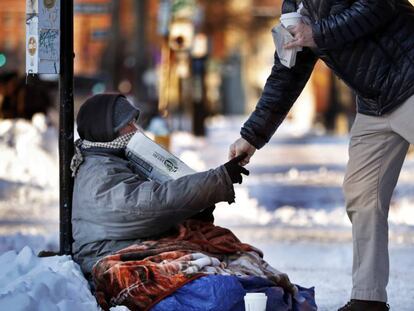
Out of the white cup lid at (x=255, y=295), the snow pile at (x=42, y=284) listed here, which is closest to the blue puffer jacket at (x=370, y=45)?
the white cup lid at (x=255, y=295)

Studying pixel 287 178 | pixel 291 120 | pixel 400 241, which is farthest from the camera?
pixel 291 120

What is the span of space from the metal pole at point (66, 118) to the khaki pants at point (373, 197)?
1.50 m

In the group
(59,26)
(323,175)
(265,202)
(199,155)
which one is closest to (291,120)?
(199,155)

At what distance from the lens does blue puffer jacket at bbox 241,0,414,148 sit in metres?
5.55

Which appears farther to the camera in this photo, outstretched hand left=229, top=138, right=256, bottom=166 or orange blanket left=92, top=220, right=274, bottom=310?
outstretched hand left=229, top=138, right=256, bottom=166

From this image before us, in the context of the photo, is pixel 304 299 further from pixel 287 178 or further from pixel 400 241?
pixel 287 178

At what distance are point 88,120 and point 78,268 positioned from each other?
76cm

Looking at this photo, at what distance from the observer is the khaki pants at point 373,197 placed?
19.4ft

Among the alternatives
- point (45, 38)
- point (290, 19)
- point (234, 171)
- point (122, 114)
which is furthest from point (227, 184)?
point (45, 38)

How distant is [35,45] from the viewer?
6418 mm

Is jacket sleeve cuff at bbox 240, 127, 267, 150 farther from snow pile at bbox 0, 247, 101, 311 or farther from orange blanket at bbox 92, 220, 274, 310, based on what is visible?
snow pile at bbox 0, 247, 101, 311

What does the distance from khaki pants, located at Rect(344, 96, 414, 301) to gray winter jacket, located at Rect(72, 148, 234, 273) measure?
0.68m

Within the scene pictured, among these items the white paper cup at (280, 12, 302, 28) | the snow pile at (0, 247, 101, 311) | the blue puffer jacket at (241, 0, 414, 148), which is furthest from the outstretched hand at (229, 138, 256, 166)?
the snow pile at (0, 247, 101, 311)

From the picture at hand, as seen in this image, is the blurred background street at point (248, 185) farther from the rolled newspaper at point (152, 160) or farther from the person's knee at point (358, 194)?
the person's knee at point (358, 194)
